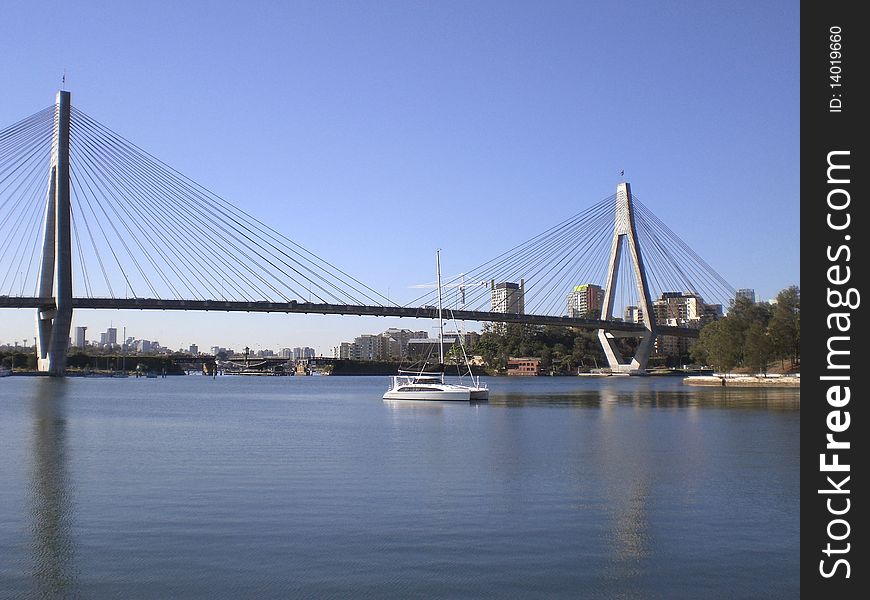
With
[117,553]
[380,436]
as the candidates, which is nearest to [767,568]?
[117,553]

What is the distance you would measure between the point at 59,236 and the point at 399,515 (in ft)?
170

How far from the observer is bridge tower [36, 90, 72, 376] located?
191ft

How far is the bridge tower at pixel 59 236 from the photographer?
58.2 m

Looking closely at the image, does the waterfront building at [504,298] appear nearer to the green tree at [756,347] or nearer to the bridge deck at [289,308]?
the bridge deck at [289,308]

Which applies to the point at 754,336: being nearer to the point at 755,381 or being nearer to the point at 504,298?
the point at 755,381

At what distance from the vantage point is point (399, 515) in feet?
42.2

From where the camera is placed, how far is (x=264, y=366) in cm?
16038

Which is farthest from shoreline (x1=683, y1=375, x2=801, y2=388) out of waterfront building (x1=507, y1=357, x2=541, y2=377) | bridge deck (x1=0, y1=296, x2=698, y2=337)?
waterfront building (x1=507, y1=357, x2=541, y2=377)

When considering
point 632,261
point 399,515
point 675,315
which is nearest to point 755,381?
point 632,261

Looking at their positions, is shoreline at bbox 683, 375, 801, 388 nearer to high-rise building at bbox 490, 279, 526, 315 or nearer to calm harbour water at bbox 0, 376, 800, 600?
high-rise building at bbox 490, 279, 526, 315

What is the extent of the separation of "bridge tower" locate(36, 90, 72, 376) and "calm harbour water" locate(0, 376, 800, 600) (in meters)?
35.1

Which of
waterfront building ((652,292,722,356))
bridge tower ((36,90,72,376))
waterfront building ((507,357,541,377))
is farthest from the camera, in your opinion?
waterfront building ((652,292,722,356))

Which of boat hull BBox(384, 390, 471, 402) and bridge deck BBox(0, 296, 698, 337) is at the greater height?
bridge deck BBox(0, 296, 698, 337)

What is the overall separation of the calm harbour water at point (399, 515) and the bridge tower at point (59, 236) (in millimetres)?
35057
